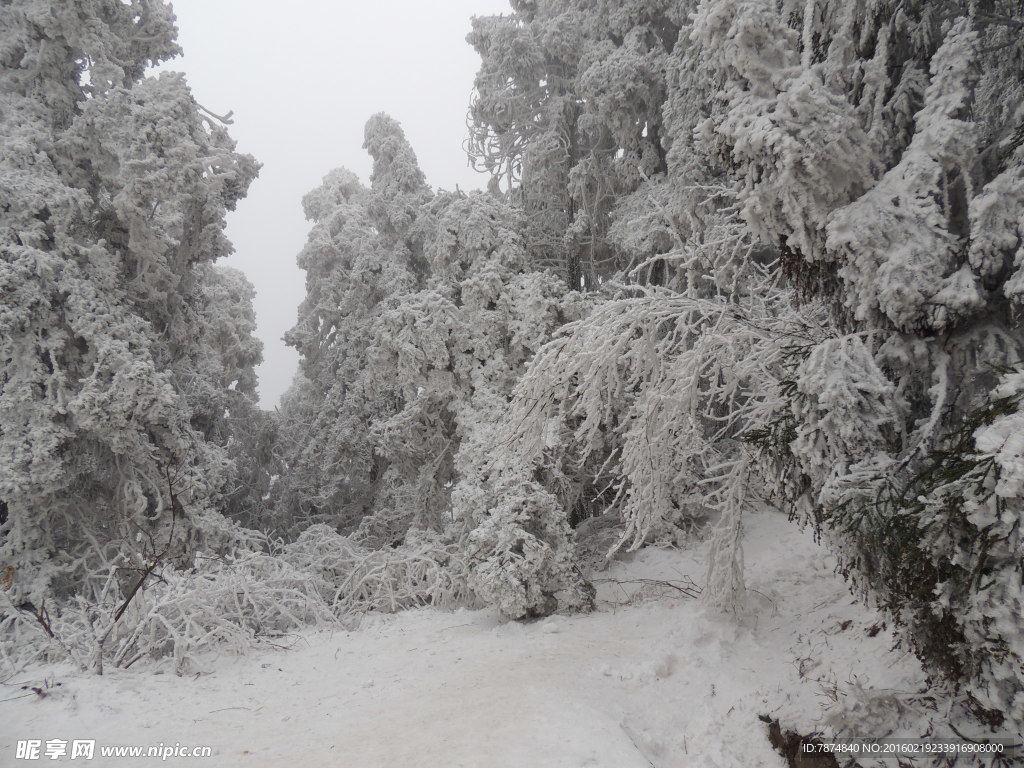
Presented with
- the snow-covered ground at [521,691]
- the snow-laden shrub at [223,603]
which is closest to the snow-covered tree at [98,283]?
the snow-laden shrub at [223,603]

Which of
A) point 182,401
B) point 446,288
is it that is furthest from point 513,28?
point 182,401

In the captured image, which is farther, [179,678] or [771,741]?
[179,678]

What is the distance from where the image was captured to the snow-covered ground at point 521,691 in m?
3.77

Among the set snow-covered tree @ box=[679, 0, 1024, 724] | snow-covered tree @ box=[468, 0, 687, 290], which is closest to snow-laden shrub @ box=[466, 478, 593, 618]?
snow-covered tree @ box=[679, 0, 1024, 724]

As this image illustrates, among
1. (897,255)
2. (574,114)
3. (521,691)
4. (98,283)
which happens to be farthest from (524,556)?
(574,114)

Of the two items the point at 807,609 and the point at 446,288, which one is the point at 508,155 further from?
the point at 807,609

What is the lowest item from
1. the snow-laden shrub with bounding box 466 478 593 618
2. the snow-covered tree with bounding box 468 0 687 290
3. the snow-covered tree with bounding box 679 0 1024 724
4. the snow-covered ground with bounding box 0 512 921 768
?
the snow-covered ground with bounding box 0 512 921 768

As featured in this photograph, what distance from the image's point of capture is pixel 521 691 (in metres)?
4.48

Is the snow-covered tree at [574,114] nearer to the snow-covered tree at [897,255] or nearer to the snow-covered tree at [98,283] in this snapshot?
the snow-covered tree at [98,283]

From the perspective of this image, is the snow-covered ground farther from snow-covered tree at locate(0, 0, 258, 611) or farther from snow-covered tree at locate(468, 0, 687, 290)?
snow-covered tree at locate(468, 0, 687, 290)

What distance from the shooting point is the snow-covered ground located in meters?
3.77

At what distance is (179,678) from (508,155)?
981 centimetres

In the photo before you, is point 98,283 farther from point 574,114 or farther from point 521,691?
point 574,114

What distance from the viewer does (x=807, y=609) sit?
5.41m
